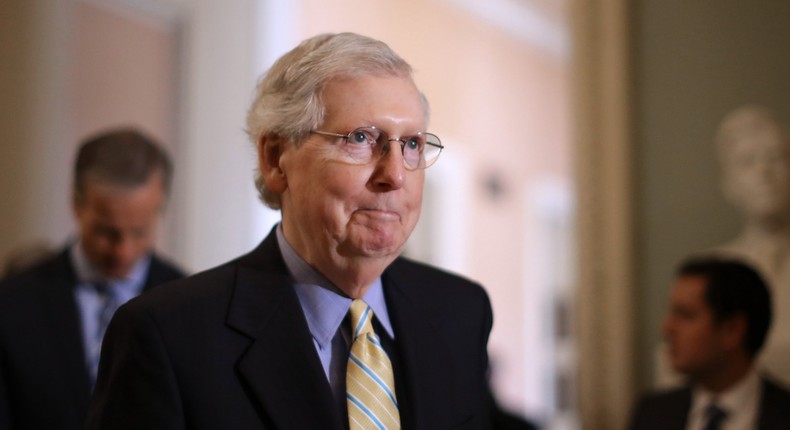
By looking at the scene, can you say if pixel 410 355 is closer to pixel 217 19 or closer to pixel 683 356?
pixel 683 356

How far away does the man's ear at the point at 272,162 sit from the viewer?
1175mm

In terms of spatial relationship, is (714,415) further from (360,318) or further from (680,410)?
(360,318)

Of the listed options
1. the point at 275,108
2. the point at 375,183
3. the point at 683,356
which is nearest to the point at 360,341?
the point at 375,183

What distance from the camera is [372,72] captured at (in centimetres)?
111

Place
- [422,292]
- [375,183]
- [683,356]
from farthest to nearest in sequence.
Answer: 1. [683,356]
2. [422,292]
3. [375,183]

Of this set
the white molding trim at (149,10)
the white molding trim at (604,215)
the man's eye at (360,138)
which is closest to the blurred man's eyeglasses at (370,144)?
the man's eye at (360,138)

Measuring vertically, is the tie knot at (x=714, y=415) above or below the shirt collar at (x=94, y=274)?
below

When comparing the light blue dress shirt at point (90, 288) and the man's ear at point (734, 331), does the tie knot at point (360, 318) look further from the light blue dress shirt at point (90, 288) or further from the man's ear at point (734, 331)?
the man's ear at point (734, 331)

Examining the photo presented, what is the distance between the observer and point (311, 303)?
46.6 inches

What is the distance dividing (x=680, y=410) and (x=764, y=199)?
33.0 inches

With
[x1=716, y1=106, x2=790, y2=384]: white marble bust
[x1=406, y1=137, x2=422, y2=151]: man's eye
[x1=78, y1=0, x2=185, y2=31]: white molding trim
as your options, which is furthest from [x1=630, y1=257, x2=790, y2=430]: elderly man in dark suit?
[x1=78, y1=0, x2=185, y2=31]: white molding trim

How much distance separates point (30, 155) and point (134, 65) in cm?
64

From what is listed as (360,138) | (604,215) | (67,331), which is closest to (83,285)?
(67,331)

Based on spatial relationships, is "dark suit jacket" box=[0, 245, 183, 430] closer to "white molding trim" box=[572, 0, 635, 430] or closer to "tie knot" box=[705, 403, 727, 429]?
"tie knot" box=[705, 403, 727, 429]
